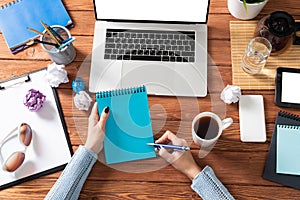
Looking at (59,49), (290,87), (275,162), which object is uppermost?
(59,49)

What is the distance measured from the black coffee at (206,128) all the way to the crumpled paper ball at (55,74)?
16.5 inches

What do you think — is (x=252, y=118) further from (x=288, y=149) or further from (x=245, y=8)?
(x=245, y=8)

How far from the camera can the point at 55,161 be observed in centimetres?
104

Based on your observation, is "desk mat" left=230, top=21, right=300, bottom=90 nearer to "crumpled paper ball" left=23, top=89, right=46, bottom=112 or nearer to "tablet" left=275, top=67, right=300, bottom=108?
"tablet" left=275, top=67, right=300, bottom=108

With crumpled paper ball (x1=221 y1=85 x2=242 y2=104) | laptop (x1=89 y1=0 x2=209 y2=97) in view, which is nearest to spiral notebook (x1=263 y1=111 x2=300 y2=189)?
crumpled paper ball (x1=221 y1=85 x2=242 y2=104)

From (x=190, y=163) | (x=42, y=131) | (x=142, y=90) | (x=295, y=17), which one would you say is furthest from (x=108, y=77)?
(x=295, y=17)

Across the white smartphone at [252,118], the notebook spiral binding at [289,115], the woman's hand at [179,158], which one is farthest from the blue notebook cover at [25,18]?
the notebook spiral binding at [289,115]

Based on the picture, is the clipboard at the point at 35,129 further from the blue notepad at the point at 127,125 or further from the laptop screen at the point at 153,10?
the laptop screen at the point at 153,10

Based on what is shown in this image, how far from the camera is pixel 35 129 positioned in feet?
3.50

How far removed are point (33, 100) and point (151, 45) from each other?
390 mm

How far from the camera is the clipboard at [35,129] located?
3.39ft

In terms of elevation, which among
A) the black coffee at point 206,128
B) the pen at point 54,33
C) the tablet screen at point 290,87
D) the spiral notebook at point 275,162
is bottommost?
the spiral notebook at point 275,162

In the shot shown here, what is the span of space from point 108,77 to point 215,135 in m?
0.37

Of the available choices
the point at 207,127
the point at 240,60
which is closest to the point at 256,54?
the point at 240,60
